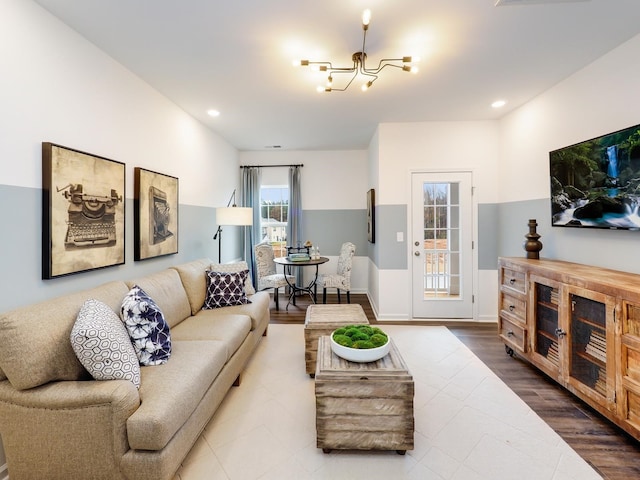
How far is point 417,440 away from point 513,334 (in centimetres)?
175

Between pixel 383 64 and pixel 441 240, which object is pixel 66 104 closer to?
pixel 383 64

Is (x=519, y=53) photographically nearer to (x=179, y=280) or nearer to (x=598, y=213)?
(x=598, y=213)

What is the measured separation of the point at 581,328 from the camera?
2203mm

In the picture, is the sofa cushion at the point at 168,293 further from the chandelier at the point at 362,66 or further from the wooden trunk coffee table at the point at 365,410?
the chandelier at the point at 362,66

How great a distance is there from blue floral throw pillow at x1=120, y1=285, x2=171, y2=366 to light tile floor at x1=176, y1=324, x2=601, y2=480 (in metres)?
0.64

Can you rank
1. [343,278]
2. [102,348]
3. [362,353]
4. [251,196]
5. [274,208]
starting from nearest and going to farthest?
[102,348]
[362,353]
[343,278]
[251,196]
[274,208]

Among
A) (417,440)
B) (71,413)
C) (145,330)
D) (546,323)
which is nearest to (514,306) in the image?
(546,323)

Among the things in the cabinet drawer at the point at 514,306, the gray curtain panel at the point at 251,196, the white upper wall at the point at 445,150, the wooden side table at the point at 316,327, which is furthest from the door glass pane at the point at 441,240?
the gray curtain panel at the point at 251,196

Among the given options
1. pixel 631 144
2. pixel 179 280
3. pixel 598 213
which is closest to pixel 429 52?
pixel 631 144

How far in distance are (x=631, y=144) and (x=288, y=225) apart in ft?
15.3

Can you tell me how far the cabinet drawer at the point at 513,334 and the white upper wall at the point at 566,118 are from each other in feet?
4.92

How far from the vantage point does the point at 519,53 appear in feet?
8.13

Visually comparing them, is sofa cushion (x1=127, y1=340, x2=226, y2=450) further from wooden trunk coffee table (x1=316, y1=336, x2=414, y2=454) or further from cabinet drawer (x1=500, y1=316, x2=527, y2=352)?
cabinet drawer (x1=500, y1=316, x2=527, y2=352)

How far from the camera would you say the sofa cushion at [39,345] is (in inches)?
55.2
